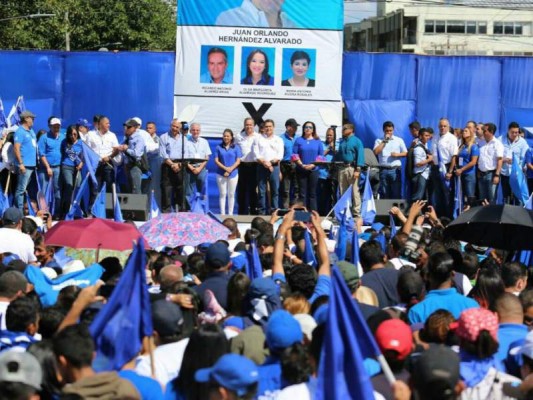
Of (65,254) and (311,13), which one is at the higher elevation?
(311,13)

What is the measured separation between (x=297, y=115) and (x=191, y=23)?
7.99 ft

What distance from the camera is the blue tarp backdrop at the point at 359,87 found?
22641mm

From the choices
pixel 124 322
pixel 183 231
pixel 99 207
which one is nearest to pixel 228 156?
pixel 99 207

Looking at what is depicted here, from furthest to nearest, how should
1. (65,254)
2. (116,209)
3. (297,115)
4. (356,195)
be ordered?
1. (297,115)
2. (356,195)
3. (116,209)
4. (65,254)

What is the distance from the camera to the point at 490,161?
64.9 feet

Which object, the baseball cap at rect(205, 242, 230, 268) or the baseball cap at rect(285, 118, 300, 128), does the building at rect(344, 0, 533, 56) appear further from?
the baseball cap at rect(205, 242, 230, 268)

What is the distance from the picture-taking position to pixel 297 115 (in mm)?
21875

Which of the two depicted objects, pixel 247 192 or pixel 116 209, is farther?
pixel 247 192

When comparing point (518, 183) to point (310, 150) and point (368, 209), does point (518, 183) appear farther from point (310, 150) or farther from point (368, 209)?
point (310, 150)

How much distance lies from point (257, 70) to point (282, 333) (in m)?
16.0

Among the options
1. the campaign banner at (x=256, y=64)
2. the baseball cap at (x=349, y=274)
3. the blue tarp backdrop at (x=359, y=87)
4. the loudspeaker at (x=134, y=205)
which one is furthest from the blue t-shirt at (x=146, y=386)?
the blue tarp backdrop at (x=359, y=87)

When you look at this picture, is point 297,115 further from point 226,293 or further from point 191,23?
point 226,293

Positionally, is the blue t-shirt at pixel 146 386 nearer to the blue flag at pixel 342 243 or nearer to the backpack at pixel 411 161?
the blue flag at pixel 342 243

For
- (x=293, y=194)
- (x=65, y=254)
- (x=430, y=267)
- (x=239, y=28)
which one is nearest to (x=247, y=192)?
(x=293, y=194)
